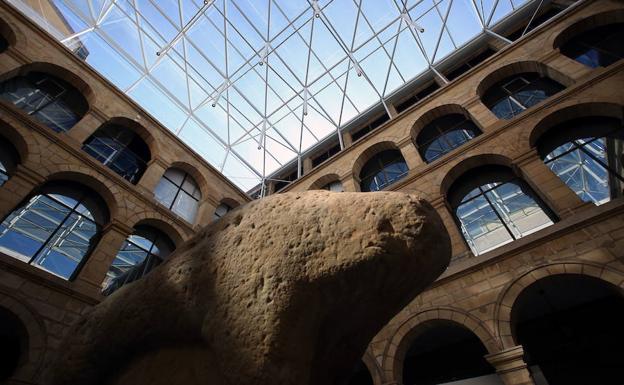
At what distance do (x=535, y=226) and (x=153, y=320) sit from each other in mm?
8622

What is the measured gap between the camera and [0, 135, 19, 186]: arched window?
26.5 ft

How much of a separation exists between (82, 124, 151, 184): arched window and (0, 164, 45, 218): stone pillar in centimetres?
251

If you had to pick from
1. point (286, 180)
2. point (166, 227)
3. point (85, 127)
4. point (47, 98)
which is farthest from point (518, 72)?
→ point (47, 98)

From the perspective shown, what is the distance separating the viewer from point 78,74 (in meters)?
11.0

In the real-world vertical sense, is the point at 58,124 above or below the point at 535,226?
above

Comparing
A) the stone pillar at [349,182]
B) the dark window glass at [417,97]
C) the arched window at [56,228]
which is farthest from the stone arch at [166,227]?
the dark window glass at [417,97]

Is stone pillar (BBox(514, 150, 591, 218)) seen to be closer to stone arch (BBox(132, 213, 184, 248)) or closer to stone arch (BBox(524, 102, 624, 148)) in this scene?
stone arch (BBox(524, 102, 624, 148))

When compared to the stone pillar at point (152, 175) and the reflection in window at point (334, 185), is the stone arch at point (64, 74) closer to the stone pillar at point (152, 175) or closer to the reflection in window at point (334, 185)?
the stone pillar at point (152, 175)

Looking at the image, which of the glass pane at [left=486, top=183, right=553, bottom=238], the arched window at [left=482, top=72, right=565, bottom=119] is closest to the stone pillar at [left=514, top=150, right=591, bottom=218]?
the glass pane at [left=486, top=183, right=553, bottom=238]

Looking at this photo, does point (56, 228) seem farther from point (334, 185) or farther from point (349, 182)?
point (334, 185)

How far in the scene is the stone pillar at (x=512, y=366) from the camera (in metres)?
5.67

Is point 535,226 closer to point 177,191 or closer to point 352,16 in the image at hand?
point 177,191

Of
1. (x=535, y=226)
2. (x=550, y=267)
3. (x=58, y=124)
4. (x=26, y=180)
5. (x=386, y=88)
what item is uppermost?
(x=386, y=88)

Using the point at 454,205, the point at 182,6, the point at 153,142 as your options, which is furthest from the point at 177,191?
the point at 454,205
